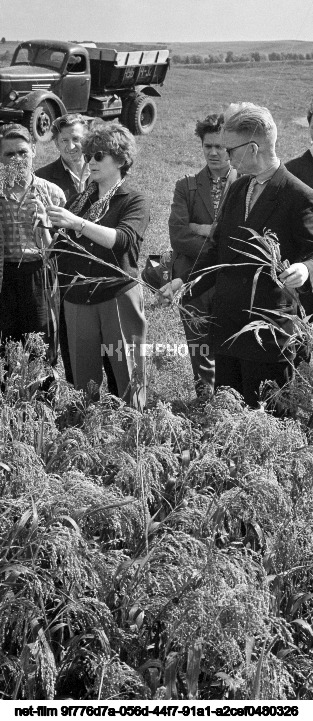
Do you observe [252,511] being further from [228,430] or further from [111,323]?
[111,323]

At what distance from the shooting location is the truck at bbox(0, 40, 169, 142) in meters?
11.3

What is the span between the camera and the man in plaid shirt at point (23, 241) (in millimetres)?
3461

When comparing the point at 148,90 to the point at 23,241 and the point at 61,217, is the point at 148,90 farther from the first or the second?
the point at 61,217

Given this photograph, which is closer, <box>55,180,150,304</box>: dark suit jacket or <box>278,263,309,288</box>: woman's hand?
<box>278,263,309,288</box>: woman's hand

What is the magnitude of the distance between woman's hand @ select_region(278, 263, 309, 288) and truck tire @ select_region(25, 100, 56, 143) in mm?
8630

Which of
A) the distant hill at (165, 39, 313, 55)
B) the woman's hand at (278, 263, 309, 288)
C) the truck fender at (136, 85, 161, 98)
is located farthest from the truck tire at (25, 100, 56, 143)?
the woman's hand at (278, 263, 309, 288)

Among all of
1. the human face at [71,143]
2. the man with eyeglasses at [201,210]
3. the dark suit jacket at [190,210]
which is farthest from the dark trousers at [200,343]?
the human face at [71,143]

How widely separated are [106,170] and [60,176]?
3.93 feet

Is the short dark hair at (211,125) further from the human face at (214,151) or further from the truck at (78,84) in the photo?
the truck at (78,84)

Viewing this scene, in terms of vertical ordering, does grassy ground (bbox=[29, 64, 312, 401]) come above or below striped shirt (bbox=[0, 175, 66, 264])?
above

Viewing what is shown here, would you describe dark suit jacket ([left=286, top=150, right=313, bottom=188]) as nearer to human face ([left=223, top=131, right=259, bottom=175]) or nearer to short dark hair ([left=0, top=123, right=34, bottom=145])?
human face ([left=223, top=131, right=259, bottom=175])

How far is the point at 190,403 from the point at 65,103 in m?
10.4

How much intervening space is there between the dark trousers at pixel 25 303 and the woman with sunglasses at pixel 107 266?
0.12 m

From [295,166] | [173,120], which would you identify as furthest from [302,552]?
[173,120]
